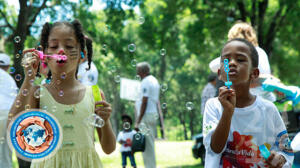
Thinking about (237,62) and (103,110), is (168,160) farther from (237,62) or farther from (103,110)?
(103,110)

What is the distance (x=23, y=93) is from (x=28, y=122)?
17cm

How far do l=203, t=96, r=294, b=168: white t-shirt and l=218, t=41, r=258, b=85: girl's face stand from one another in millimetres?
173

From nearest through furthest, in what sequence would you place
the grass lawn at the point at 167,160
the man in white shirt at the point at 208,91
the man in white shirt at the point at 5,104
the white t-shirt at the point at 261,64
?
the white t-shirt at the point at 261,64, the man in white shirt at the point at 5,104, the man in white shirt at the point at 208,91, the grass lawn at the point at 167,160

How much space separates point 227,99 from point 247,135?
0.78 feet

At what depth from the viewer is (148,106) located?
6012 millimetres

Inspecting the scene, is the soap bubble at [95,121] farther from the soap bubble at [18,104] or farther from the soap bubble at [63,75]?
the soap bubble at [18,104]

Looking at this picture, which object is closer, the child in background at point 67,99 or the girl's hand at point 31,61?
the child in background at point 67,99

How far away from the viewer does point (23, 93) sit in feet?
8.03

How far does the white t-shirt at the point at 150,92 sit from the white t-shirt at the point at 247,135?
11.1 ft

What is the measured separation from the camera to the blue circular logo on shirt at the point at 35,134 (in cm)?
233

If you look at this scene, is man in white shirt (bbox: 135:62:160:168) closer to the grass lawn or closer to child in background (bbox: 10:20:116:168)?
the grass lawn

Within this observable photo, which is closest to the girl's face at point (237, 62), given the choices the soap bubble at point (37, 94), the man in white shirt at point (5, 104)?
the soap bubble at point (37, 94)

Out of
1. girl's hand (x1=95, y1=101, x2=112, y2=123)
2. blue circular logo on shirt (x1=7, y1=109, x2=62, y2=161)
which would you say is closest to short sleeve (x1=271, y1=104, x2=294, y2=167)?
girl's hand (x1=95, y1=101, x2=112, y2=123)

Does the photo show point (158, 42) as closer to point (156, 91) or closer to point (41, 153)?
point (156, 91)
